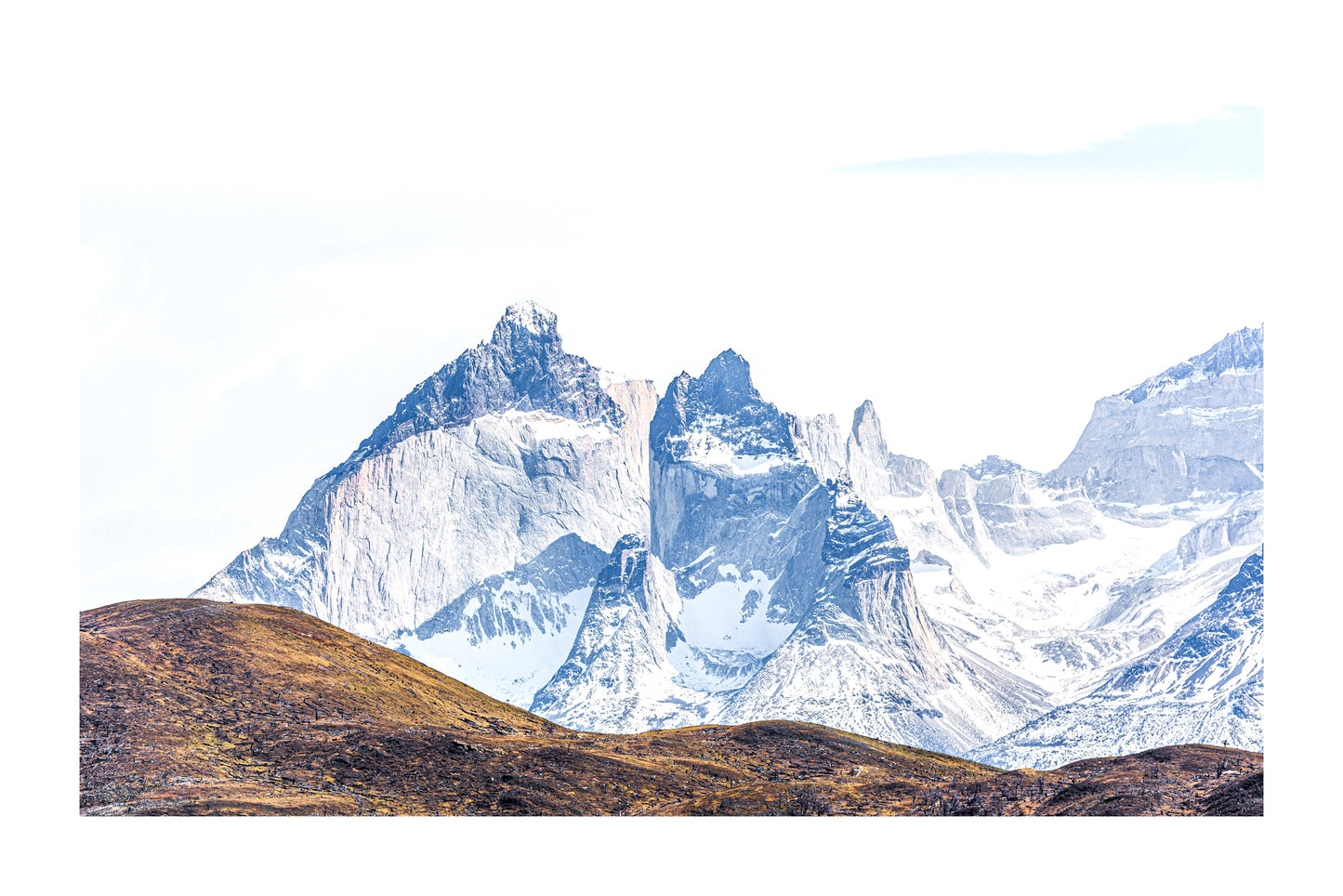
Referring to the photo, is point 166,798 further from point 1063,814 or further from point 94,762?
point 1063,814

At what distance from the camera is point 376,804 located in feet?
627

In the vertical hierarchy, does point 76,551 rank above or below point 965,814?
above

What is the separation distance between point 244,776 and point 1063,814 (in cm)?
10082

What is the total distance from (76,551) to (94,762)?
2633 cm

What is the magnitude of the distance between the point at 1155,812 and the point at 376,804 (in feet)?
304

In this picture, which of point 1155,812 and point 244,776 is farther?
point 244,776

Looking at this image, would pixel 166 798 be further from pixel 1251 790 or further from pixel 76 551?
pixel 1251 790

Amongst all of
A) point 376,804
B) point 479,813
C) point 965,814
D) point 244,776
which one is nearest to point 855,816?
point 965,814

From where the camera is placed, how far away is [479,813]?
19588cm

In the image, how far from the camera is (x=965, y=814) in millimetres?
194625

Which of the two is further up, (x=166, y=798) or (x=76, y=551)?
(x=76, y=551)

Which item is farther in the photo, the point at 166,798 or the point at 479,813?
the point at 479,813

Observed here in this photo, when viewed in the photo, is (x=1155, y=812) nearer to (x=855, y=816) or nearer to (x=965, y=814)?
(x=965, y=814)
